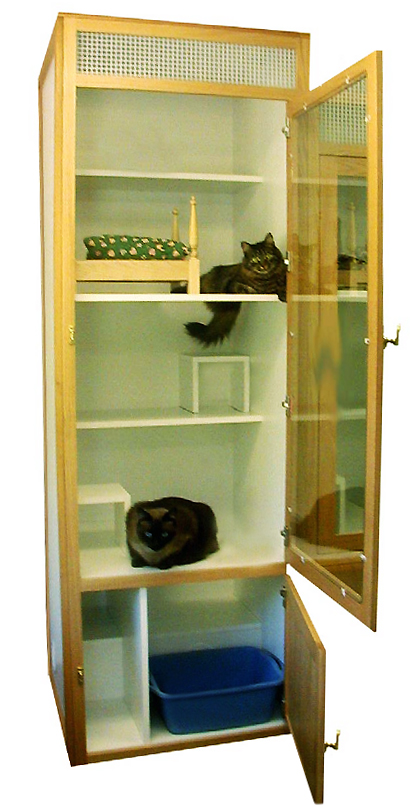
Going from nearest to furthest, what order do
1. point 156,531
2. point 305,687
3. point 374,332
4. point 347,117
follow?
1. point 374,332
2. point 347,117
3. point 305,687
4. point 156,531

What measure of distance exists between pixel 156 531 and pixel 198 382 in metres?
0.61

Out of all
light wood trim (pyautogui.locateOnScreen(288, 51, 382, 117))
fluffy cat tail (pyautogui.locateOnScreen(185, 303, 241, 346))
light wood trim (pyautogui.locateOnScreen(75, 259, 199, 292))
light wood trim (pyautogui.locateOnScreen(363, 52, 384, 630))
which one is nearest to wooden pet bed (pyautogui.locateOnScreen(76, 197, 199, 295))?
light wood trim (pyautogui.locateOnScreen(75, 259, 199, 292))

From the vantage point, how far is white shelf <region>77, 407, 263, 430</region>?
3.21m

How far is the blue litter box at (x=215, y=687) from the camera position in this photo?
128 inches

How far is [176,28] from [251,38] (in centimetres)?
25

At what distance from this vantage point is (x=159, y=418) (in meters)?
3.31

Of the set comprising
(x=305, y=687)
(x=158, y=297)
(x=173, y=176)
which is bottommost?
(x=305, y=687)

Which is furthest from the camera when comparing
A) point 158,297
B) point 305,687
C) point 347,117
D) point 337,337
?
point 158,297

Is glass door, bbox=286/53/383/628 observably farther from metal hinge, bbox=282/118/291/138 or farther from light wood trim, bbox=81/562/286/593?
light wood trim, bbox=81/562/286/593

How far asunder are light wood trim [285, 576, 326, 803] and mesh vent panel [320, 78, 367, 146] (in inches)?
56.0

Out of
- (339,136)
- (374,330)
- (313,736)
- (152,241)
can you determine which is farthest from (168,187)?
(313,736)

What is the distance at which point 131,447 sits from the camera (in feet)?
11.5

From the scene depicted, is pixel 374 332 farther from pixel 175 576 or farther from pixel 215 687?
pixel 215 687

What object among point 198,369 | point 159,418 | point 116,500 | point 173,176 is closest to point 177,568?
point 116,500
